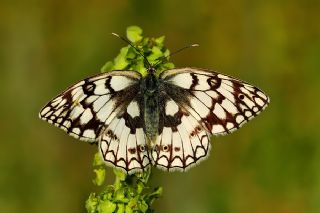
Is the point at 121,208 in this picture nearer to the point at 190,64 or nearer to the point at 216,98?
the point at 216,98

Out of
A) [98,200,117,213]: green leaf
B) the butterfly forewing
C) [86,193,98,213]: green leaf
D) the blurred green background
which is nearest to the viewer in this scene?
[98,200,117,213]: green leaf

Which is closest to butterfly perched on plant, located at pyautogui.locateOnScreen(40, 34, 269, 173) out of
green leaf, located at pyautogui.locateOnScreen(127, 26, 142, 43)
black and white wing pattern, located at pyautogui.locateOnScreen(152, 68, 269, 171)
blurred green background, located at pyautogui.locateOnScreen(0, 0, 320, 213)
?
black and white wing pattern, located at pyautogui.locateOnScreen(152, 68, 269, 171)

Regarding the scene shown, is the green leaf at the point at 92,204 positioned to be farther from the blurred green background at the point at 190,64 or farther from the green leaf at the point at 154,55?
the blurred green background at the point at 190,64

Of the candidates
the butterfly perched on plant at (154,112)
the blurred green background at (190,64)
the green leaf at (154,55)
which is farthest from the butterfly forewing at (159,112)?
the blurred green background at (190,64)

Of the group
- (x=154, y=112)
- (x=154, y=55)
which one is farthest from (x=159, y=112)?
(x=154, y=55)

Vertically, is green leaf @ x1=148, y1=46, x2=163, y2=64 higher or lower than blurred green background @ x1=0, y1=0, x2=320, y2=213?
lower

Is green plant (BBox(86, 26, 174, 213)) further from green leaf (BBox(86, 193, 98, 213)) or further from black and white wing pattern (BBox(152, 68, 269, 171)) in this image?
black and white wing pattern (BBox(152, 68, 269, 171))

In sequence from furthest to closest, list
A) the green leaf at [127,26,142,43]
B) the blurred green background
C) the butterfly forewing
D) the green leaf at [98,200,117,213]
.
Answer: the blurred green background
the green leaf at [127,26,142,43]
the butterfly forewing
the green leaf at [98,200,117,213]
